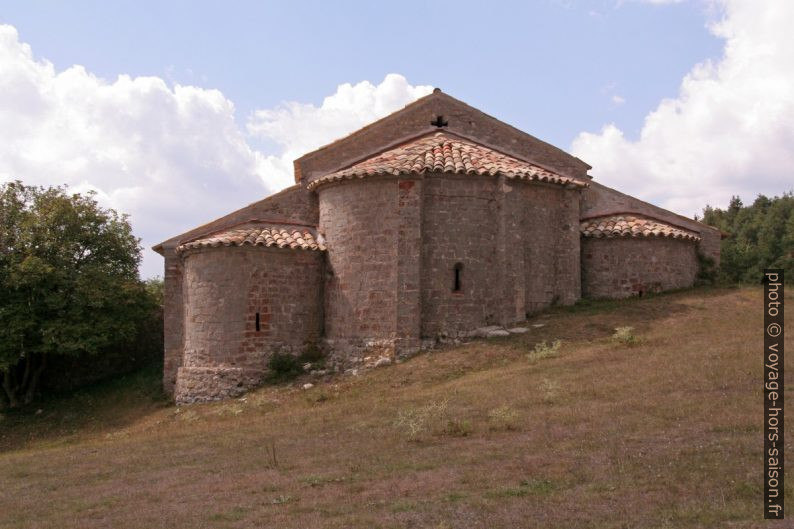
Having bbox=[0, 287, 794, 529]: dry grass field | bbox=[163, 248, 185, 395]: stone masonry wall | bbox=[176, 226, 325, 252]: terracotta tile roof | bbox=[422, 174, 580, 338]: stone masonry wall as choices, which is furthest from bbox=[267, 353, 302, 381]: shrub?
bbox=[163, 248, 185, 395]: stone masonry wall

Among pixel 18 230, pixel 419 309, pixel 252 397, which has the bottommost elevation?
pixel 252 397

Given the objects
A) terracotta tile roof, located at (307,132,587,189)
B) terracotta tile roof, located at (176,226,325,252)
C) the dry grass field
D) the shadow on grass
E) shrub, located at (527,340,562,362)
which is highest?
terracotta tile roof, located at (307,132,587,189)

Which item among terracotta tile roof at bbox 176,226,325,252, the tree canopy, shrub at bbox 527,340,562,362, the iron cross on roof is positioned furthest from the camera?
the tree canopy

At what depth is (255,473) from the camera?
11.3m

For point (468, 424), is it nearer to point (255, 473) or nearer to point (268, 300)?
point (255, 473)

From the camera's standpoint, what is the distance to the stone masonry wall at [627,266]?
22.8 metres

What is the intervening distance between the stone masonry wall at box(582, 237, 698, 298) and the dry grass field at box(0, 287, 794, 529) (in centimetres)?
196

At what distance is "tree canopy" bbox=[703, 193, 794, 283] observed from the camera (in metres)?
43.4

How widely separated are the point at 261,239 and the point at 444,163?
5202 millimetres

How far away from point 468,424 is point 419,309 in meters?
7.27

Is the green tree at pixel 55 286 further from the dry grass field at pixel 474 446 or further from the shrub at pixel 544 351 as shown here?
the shrub at pixel 544 351

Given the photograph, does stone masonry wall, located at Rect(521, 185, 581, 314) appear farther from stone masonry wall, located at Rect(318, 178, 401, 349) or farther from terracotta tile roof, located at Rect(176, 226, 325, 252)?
terracotta tile roof, located at Rect(176, 226, 325, 252)

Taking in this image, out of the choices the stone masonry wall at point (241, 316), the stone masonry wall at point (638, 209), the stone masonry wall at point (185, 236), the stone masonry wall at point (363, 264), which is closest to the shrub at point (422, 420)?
the stone masonry wall at point (363, 264)

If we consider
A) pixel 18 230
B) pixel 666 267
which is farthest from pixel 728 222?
pixel 18 230
